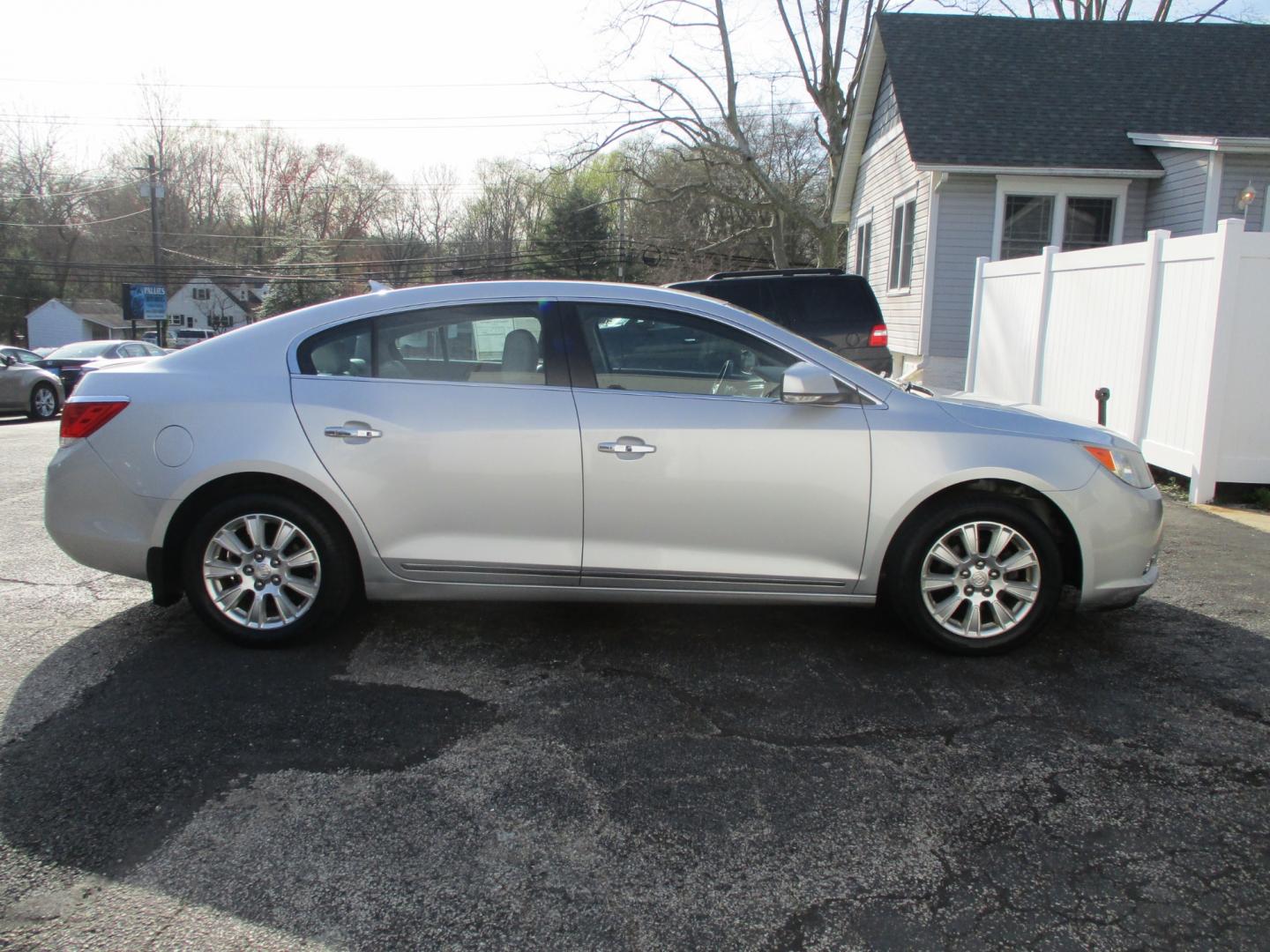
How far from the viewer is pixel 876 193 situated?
65.7 feet

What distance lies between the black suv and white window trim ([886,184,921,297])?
736 centimetres

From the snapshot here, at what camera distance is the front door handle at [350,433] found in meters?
4.12

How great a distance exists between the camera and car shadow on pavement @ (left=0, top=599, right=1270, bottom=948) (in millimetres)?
2453

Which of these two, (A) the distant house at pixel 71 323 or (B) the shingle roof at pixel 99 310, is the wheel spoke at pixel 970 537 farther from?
(B) the shingle roof at pixel 99 310

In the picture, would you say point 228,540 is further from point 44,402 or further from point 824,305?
point 44,402

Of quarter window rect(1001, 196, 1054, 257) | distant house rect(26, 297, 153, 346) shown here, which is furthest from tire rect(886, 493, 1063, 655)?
distant house rect(26, 297, 153, 346)

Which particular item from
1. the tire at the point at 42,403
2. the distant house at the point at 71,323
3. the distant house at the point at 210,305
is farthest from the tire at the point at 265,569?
the distant house at the point at 210,305

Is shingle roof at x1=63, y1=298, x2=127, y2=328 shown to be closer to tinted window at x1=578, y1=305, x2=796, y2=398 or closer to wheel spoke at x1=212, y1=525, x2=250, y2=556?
wheel spoke at x1=212, y1=525, x2=250, y2=556

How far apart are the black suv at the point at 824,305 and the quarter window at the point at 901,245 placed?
7.60m

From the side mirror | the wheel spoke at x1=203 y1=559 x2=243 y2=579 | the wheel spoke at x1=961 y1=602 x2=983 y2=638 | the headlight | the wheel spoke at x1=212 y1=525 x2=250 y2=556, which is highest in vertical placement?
the side mirror

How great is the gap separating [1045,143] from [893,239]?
381 centimetres

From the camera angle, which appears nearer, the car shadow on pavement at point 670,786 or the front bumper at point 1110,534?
the car shadow on pavement at point 670,786

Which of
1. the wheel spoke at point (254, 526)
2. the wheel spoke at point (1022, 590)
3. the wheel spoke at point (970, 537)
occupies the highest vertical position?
the wheel spoke at point (970, 537)

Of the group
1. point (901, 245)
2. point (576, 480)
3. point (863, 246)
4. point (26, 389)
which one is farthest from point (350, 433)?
point (863, 246)
